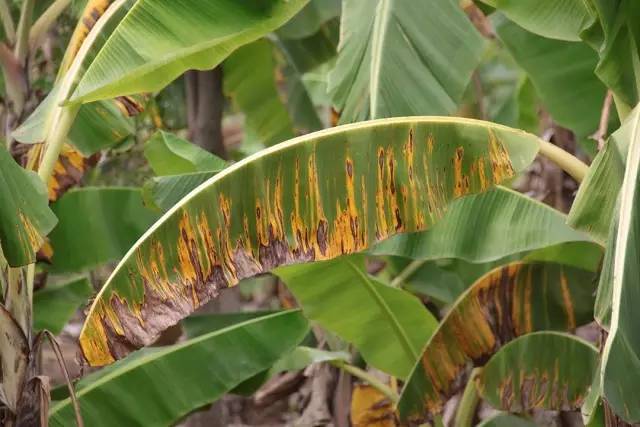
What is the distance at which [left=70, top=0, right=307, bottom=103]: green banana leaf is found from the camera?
185 cm

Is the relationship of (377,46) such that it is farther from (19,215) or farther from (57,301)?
(57,301)

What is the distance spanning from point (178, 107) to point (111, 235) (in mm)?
1200

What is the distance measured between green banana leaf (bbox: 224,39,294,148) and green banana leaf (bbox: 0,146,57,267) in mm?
1504

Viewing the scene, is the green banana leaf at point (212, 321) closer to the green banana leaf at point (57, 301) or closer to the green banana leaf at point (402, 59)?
the green banana leaf at point (57, 301)

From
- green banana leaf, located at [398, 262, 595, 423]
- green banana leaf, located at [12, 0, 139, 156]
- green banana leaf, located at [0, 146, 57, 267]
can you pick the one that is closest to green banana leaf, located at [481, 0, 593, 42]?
green banana leaf, located at [398, 262, 595, 423]

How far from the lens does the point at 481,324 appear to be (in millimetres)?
2295

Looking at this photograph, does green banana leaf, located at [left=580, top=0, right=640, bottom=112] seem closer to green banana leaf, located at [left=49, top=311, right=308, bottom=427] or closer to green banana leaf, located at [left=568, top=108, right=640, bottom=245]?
green banana leaf, located at [left=568, top=108, right=640, bottom=245]

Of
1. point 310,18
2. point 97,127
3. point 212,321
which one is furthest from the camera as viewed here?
point 310,18

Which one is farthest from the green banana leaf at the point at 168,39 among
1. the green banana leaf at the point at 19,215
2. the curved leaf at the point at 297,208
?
the curved leaf at the point at 297,208

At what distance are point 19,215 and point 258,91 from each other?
1.66 m

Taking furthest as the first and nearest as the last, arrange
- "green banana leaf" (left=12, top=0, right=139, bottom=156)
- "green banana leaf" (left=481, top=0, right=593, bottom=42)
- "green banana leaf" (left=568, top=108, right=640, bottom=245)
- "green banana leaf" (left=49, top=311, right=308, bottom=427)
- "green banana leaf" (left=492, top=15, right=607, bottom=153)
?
1. "green banana leaf" (left=492, top=15, right=607, bottom=153)
2. "green banana leaf" (left=49, top=311, right=308, bottom=427)
3. "green banana leaf" (left=12, top=0, right=139, bottom=156)
4. "green banana leaf" (left=481, top=0, right=593, bottom=42)
5. "green banana leaf" (left=568, top=108, right=640, bottom=245)

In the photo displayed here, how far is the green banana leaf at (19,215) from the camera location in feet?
5.80

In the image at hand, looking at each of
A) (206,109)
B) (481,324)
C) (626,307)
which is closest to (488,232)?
(481,324)

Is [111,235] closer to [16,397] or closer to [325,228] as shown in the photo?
[16,397]
